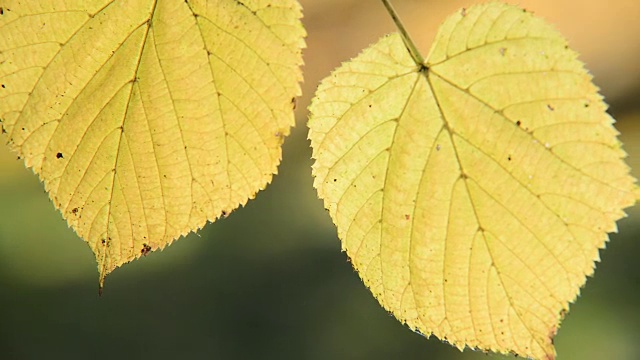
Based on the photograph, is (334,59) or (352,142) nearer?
(352,142)

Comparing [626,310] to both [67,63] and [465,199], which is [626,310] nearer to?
[465,199]

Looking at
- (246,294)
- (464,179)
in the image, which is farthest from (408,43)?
(246,294)

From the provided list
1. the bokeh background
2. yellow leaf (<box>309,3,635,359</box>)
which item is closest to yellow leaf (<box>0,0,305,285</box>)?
yellow leaf (<box>309,3,635,359</box>)

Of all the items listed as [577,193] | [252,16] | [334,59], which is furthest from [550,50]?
[334,59]

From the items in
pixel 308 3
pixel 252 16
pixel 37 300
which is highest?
pixel 308 3

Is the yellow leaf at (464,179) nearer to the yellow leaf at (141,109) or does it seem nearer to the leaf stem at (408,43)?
the leaf stem at (408,43)

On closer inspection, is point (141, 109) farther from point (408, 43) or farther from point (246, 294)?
point (246, 294)
